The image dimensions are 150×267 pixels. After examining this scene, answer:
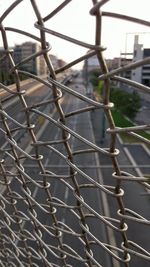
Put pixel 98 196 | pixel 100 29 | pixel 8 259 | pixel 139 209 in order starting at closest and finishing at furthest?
pixel 100 29
pixel 8 259
pixel 139 209
pixel 98 196

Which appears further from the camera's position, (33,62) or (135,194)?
(135,194)

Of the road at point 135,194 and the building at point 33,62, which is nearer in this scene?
the building at point 33,62

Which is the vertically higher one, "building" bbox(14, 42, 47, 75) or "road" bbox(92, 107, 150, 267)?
"building" bbox(14, 42, 47, 75)

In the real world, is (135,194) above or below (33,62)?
below

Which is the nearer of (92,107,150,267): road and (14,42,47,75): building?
(14,42,47,75): building

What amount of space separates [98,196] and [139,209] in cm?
79

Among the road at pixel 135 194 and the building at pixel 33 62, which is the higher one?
the building at pixel 33 62

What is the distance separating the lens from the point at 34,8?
473 mm

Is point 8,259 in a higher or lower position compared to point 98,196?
higher

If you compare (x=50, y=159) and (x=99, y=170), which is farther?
(x=50, y=159)

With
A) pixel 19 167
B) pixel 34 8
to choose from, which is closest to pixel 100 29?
pixel 34 8

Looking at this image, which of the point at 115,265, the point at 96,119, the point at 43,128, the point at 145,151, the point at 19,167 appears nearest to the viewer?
the point at 19,167

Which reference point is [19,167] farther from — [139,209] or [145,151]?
[145,151]

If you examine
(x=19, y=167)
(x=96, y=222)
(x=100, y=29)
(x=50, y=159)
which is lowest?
(x=50, y=159)
